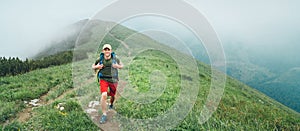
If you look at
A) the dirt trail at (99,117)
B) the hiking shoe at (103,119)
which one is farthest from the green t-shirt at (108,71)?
the dirt trail at (99,117)

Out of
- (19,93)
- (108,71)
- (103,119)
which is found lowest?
(19,93)

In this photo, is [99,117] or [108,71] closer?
[108,71]

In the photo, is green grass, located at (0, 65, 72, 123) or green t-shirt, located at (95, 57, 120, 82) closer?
green t-shirt, located at (95, 57, 120, 82)

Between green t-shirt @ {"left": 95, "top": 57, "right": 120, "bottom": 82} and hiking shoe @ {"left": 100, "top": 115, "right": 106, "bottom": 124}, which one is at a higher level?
green t-shirt @ {"left": 95, "top": 57, "right": 120, "bottom": 82}

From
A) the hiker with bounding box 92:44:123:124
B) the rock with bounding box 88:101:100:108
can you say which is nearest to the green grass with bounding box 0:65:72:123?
the rock with bounding box 88:101:100:108

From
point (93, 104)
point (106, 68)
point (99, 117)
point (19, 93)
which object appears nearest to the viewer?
point (106, 68)

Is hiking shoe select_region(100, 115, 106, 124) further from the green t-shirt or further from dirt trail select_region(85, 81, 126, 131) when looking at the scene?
the green t-shirt

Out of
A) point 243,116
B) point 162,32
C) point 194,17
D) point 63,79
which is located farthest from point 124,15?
point 63,79

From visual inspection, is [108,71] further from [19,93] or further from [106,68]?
[19,93]

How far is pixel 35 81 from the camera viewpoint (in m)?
16.7

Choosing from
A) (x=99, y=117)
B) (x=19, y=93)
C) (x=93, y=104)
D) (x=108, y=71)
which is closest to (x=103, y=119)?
(x=99, y=117)

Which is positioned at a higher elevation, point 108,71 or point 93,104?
point 108,71

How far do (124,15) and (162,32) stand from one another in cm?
127

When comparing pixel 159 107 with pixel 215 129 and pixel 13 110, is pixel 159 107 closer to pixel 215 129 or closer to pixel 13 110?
pixel 215 129
